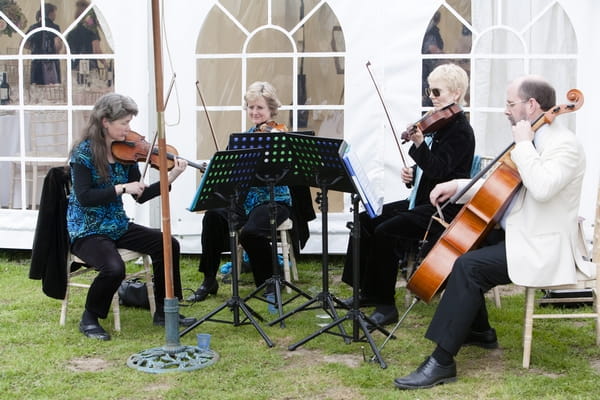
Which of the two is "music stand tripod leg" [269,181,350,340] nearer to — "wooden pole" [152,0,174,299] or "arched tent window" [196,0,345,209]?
"wooden pole" [152,0,174,299]

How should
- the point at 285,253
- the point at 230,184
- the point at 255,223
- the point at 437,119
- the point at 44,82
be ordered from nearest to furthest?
the point at 230,184
the point at 437,119
the point at 255,223
the point at 285,253
the point at 44,82

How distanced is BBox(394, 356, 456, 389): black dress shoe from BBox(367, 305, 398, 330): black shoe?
2.90ft

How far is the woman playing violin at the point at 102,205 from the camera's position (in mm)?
4367

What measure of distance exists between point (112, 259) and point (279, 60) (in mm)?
2140

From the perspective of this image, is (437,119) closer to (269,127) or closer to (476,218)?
(476,218)

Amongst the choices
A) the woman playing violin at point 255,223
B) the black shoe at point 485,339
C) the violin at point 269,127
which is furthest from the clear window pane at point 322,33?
the black shoe at point 485,339

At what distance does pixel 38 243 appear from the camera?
179 inches

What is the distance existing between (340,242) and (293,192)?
2.29ft

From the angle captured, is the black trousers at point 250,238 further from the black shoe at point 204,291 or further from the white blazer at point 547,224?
the white blazer at point 547,224

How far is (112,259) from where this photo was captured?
→ 172 inches

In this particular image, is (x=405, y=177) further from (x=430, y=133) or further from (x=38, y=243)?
(x=38, y=243)

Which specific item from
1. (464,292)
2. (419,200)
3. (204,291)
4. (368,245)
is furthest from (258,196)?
(464,292)

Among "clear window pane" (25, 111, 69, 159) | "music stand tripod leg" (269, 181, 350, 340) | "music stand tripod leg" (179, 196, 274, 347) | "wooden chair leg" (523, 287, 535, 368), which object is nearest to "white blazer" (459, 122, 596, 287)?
"wooden chair leg" (523, 287, 535, 368)

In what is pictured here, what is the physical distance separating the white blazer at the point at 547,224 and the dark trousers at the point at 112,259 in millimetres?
1913
